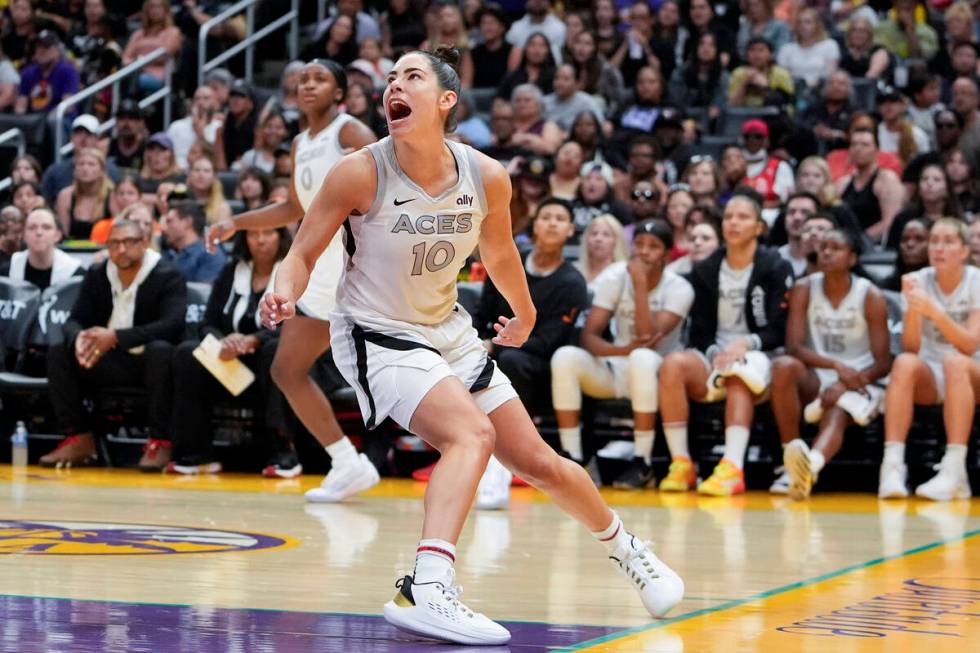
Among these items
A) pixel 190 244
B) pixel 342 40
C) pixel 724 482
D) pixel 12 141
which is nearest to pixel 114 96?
pixel 12 141

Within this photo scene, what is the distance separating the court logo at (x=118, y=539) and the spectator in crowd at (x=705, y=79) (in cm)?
830

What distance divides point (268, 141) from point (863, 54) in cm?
499

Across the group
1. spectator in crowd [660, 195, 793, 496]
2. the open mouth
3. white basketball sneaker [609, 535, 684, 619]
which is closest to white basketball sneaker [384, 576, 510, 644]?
white basketball sneaker [609, 535, 684, 619]

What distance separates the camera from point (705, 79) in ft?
46.0

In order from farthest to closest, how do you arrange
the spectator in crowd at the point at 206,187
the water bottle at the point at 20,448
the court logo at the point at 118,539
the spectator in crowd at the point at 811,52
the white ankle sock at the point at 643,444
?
the spectator in crowd at the point at 811,52 < the spectator in crowd at the point at 206,187 < the water bottle at the point at 20,448 < the white ankle sock at the point at 643,444 < the court logo at the point at 118,539

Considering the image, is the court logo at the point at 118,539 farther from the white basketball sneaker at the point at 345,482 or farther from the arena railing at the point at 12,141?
the arena railing at the point at 12,141

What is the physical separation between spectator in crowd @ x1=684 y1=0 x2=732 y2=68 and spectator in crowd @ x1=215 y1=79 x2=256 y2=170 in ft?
12.4

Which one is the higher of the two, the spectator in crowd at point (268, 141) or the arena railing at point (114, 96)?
the arena railing at point (114, 96)

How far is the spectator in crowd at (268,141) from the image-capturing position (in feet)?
43.6

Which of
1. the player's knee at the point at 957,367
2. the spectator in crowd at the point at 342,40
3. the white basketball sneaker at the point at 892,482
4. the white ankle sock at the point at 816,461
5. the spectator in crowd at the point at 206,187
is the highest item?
the spectator in crowd at the point at 342,40

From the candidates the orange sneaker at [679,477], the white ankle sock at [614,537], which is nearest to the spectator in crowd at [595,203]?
the orange sneaker at [679,477]

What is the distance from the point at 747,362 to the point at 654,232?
3.17 ft

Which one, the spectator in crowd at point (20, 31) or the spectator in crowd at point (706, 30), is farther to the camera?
the spectator in crowd at point (20, 31)

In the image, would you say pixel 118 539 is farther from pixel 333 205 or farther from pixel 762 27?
pixel 762 27
